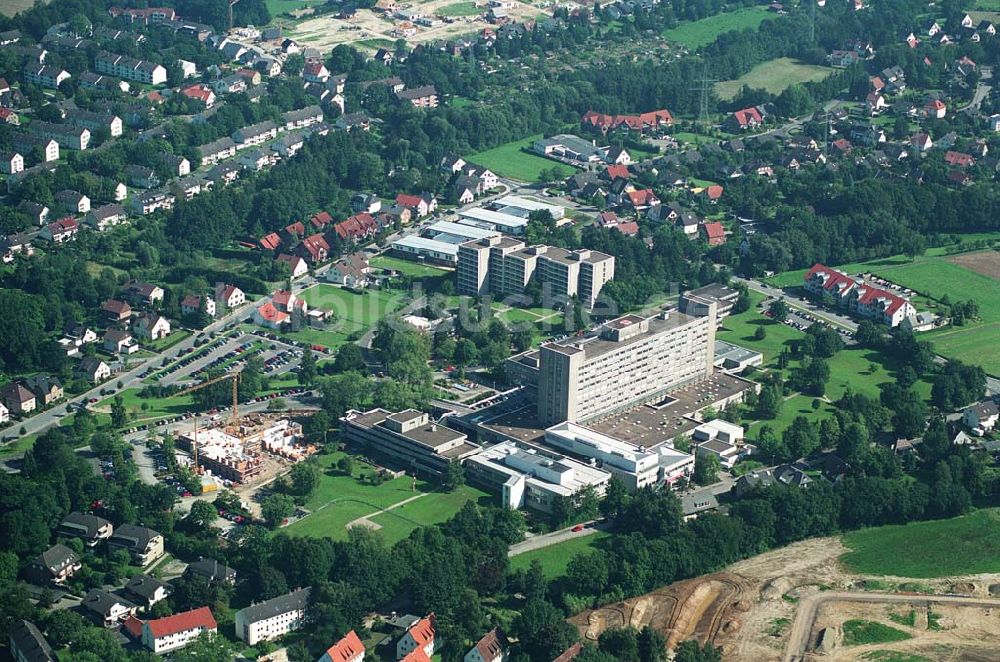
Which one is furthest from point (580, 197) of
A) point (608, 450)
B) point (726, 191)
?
point (608, 450)

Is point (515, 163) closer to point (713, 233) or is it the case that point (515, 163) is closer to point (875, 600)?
point (713, 233)

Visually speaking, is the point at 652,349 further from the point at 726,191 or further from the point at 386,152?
the point at 386,152

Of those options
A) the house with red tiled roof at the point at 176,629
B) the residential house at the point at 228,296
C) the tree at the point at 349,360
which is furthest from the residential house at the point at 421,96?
the house with red tiled roof at the point at 176,629

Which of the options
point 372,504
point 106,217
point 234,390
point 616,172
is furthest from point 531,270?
point 106,217

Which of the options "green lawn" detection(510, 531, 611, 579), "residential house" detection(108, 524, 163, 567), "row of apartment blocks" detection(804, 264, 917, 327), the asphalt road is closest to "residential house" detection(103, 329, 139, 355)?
"residential house" detection(108, 524, 163, 567)

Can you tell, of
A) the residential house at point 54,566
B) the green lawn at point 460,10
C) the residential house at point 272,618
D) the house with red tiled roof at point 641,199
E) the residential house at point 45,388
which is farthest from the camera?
the green lawn at point 460,10

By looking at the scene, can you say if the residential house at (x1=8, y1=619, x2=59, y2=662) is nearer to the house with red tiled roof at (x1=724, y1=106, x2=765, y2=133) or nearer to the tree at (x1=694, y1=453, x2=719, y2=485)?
the tree at (x1=694, y1=453, x2=719, y2=485)

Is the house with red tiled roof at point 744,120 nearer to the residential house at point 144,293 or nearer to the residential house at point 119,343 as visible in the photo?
the residential house at point 144,293
